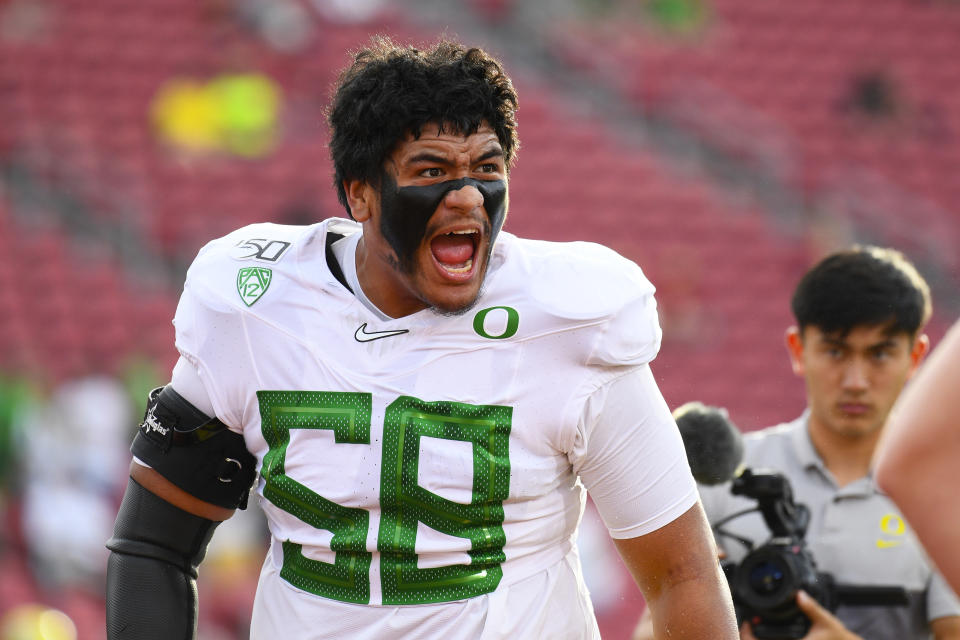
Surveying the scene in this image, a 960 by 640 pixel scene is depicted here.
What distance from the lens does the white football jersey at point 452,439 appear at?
204 centimetres

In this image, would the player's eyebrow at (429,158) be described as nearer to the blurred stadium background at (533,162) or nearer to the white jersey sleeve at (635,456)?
the white jersey sleeve at (635,456)

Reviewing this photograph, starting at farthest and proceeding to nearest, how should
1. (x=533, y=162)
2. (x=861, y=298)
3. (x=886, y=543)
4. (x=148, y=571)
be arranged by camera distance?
(x=533, y=162) < (x=861, y=298) < (x=886, y=543) < (x=148, y=571)

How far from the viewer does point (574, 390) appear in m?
2.04

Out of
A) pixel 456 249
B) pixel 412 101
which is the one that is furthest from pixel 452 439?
pixel 412 101

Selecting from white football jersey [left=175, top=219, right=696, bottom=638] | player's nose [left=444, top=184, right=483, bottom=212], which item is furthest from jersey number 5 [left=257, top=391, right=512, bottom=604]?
player's nose [left=444, top=184, right=483, bottom=212]

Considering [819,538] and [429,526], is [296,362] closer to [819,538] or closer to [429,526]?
[429,526]

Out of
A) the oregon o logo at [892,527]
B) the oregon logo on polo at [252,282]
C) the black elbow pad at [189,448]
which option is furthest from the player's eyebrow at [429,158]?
the oregon o logo at [892,527]

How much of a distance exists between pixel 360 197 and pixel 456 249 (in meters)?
0.21

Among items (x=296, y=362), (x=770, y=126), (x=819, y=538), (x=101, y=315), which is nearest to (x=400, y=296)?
(x=296, y=362)

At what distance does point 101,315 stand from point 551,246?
6.29m

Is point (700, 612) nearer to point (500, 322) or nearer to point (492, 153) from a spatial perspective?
point (500, 322)

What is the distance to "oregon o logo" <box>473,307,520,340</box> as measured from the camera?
208 centimetres

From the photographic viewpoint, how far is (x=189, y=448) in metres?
2.23

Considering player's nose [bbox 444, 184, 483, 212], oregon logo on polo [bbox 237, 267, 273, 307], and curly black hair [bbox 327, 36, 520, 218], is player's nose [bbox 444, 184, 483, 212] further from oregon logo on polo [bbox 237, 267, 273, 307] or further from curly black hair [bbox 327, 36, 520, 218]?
oregon logo on polo [bbox 237, 267, 273, 307]
